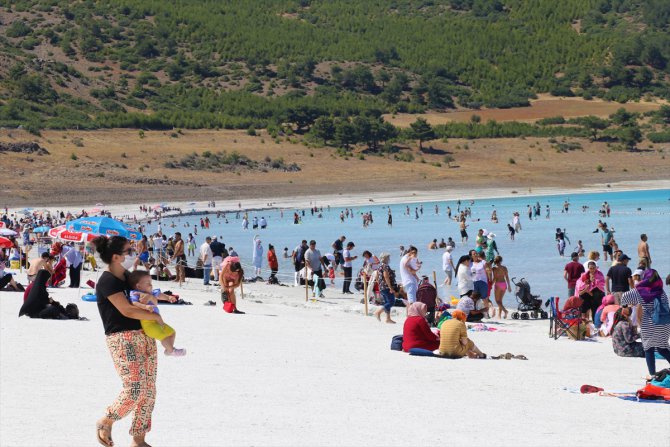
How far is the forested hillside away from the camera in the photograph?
107000 mm

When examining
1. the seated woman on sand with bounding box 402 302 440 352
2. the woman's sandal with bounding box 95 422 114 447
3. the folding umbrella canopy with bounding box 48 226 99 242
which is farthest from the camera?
the folding umbrella canopy with bounding box 48 226 99 242

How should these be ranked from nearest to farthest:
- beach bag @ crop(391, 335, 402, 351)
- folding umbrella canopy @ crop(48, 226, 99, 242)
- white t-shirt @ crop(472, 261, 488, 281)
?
beach bag @ crop(391, 335, 402, 351), white t-shirt @ crop(472, 261, 488, 281), folding umbrella canopy @ crop(48, 226, 99, 242)

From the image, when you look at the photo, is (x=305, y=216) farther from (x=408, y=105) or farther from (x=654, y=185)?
(x=408, y=105)

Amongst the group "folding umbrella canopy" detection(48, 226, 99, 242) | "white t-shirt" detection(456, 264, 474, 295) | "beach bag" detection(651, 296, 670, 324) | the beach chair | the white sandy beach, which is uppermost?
Answer: "folding umbrella canopy" detection(48, 226, 99, 242)

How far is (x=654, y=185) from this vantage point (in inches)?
3093

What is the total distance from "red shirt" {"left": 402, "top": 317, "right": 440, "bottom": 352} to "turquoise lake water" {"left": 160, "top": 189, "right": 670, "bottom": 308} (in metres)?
7.04

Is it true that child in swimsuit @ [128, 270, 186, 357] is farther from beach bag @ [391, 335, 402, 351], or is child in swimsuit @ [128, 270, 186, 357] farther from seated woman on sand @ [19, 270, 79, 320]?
seated woman on sand @ [19, 270, 79, 320]

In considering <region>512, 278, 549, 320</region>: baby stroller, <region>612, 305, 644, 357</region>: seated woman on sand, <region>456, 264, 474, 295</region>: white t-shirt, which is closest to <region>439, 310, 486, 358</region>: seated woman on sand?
<region>612, 305, 644, 357</region>: seated woman on sand

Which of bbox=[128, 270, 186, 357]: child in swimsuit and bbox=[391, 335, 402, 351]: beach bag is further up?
bbox=[128, 270, 186, 357]: child in swimsuit

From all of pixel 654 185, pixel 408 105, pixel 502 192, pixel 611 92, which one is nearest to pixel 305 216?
pixel 502 192

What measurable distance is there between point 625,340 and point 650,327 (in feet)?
6.59

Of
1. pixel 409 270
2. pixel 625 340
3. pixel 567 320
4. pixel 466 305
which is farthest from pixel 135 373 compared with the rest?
pixel 466 305

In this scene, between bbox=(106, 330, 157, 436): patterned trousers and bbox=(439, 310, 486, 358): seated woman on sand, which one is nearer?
bbox=(106, 330, 157, 436): patterned trousers

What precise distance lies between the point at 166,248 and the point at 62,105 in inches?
2977
